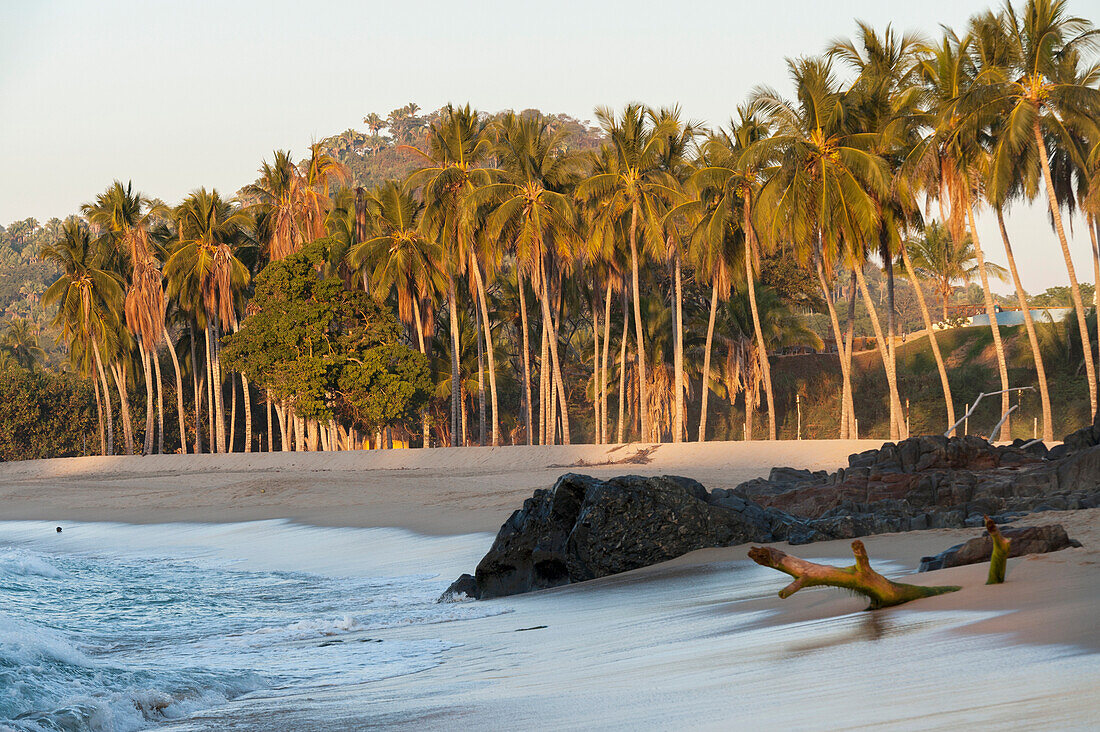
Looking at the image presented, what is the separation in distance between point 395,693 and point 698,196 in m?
32.9

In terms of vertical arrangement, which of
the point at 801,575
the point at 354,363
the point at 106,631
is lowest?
the point at 106,631

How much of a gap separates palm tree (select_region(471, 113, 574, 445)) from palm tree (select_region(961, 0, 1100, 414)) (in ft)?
48.1

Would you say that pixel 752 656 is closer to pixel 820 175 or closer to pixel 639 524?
pixel 639 524

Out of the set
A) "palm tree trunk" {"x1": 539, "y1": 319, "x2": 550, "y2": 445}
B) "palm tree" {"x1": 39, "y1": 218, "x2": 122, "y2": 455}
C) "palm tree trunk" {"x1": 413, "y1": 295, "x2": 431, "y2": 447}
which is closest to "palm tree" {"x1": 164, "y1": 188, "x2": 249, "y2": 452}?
"palm tree" {"x1": 39, "y1": 218, "x2": 122, "y2": 455}

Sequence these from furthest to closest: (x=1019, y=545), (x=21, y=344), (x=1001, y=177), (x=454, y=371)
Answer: (x=21, y=344) → (x=454, y=371) → (x=1001, y=177) → (x=1019, y=545)

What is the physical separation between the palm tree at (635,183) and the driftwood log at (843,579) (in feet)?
97.6

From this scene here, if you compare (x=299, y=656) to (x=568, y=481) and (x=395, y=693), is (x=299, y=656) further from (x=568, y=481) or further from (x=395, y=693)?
(x=568, y=481)

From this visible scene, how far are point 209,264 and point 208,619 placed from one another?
36194mm

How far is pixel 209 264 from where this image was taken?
4284 cm

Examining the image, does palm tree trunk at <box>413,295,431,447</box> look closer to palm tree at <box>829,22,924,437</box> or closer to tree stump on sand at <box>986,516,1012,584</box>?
palm tree at <box>829,22,924,437</box>

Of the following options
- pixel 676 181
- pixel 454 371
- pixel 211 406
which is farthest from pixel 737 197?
pixel 211 406

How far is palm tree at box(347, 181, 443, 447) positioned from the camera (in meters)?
39.5

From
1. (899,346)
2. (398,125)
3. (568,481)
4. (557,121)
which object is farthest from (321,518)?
(398,125)

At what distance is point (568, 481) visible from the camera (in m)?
9.14
